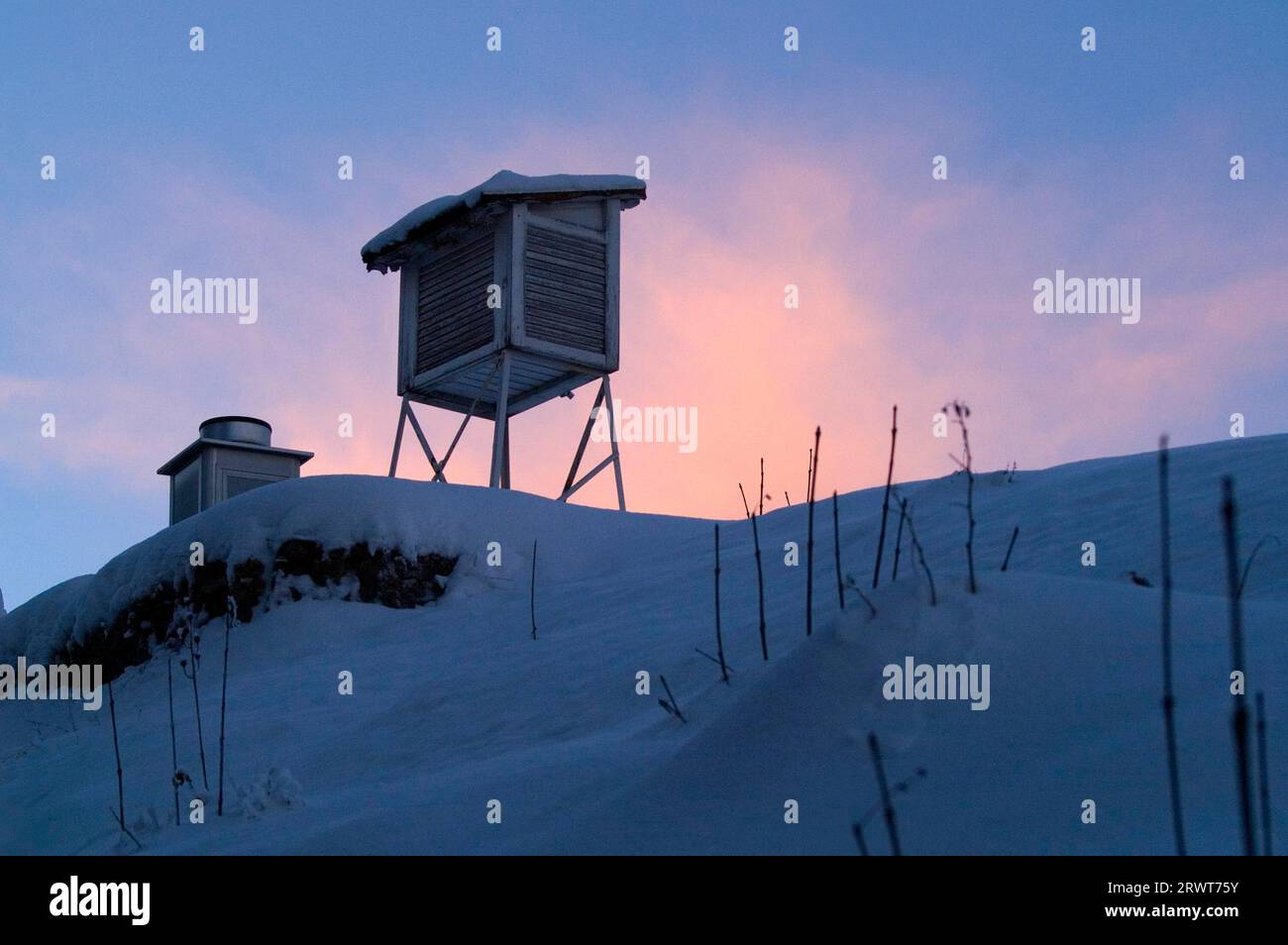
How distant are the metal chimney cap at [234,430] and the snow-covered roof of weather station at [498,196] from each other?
9.90 feet

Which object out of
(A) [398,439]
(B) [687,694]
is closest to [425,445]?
(A) [398,439]

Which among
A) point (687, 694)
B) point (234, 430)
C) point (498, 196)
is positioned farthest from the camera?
point (234, 430)

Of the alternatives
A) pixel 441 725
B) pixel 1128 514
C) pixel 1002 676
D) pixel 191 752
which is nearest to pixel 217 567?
pixel 191 752

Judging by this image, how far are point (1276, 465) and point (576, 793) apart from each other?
508 centimetres

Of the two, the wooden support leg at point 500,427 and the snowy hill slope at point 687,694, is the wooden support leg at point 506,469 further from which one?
the snowy hill slope at point 687,694

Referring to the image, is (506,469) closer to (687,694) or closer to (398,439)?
(398,439)

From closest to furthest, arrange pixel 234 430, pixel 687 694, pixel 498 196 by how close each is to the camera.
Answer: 1. pixel 687 694
2. pixel 498 196
3. pixel 234 430

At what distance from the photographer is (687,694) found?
5195 millimetres

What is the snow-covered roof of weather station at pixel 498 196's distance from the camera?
16.3m

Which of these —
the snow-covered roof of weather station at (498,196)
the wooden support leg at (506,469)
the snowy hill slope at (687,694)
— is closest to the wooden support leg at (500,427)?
the wooden support leg at (506,469)

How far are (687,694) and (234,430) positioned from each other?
49.2ft

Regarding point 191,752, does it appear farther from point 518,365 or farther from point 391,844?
point 518,365

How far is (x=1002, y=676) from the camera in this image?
11.1ft
